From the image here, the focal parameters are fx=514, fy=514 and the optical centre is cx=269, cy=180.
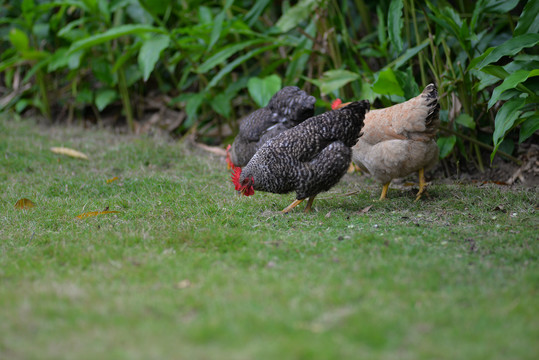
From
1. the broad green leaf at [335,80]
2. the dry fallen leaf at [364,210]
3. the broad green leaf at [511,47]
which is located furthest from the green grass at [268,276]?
the broad green leaf at [335,80]

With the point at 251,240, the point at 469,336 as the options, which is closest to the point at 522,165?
the point at 251,240

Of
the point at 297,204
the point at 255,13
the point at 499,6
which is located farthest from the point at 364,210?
the point at 255,13

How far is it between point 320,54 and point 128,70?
334 cm

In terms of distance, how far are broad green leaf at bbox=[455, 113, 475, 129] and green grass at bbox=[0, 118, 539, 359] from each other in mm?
652

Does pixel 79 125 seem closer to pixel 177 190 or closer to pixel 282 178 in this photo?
pixel 177 190

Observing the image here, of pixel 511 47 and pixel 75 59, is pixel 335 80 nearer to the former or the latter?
pixel 511 47

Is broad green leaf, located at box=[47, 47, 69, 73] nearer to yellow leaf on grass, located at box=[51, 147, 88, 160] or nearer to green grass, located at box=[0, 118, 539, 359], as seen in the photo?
yellow leaf on grass, located at box=[51, 147, 88, 160]

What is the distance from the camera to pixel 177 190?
16.4ft

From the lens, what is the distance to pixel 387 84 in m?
4.85

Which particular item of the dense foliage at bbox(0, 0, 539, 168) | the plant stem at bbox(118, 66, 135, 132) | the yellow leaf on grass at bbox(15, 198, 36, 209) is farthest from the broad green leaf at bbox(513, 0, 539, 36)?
the plant stem at bbox(118, 66, 135, 132)

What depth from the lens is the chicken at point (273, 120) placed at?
16.7 feet

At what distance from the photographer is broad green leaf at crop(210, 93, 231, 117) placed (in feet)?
22.7

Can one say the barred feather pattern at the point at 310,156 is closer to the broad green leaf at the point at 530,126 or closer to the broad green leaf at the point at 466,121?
the broad green leaf at the point at 466,121

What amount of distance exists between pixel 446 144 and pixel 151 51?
3.68m
